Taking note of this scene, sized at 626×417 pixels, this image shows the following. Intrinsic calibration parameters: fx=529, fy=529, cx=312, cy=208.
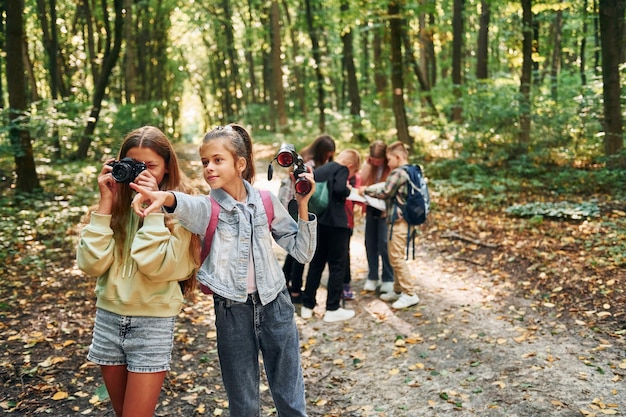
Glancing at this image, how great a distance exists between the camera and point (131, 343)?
2.72 m

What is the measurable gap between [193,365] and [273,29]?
20989mm

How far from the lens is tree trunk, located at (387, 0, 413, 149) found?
13.6 metres

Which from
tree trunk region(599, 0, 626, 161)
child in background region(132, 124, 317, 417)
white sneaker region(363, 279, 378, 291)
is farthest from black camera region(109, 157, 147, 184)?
tree trunk region(599, 0, 626, 161)

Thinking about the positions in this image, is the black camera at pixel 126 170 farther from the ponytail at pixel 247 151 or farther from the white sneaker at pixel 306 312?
the white sneaker at pixel 306 312

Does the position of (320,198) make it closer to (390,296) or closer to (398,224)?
(398,224)

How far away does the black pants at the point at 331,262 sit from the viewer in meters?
6.50

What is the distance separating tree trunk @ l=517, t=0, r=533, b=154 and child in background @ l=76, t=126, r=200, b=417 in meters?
12.1

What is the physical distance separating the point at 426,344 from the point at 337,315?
1317 mm

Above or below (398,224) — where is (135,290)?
above

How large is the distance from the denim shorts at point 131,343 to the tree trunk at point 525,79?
40.1 ft

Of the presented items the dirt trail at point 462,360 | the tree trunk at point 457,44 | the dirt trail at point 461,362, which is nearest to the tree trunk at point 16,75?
the dirt trail at point 462,360

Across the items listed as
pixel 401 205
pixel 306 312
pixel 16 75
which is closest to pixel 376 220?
pixel 401 205

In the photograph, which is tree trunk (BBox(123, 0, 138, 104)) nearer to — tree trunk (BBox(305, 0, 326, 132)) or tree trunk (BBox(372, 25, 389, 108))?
tree trunk (BBox(305, 0, 326, 132))

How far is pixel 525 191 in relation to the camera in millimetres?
11984
